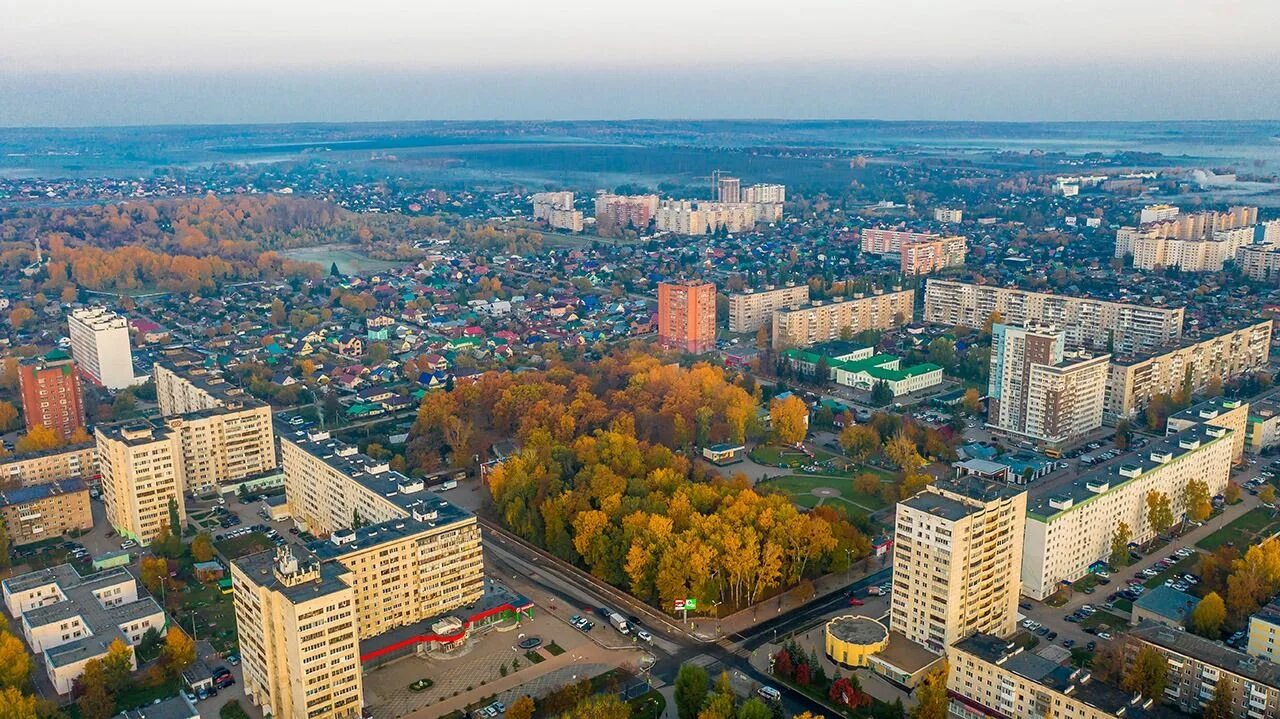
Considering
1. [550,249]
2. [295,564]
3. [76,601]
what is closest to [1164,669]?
[295,564]

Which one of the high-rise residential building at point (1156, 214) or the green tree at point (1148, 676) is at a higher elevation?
the high-rise residential building at point (1156, 214)

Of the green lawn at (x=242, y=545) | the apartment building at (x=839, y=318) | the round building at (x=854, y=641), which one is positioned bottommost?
the green lawn at (x=242, y=545)

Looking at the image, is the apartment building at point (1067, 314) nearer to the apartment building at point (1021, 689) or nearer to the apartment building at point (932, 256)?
the apartment building at point (932, 256)

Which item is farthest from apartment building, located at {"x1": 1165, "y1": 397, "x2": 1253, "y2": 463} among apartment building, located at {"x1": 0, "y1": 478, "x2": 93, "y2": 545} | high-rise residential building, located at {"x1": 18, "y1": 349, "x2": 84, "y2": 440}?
high-rise residential building, located at {"x1": 18, "y1": 349, "x2": 84, "y2": 440}

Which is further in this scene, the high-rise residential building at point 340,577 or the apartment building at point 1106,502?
the apartment building at point 1106,502

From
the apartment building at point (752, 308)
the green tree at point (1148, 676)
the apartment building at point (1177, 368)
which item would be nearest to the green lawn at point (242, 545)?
the green tree at point (1148, 676)

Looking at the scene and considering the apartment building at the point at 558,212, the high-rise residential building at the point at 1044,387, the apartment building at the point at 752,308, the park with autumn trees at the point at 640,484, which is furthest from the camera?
the apartment building at the point at 558,212
